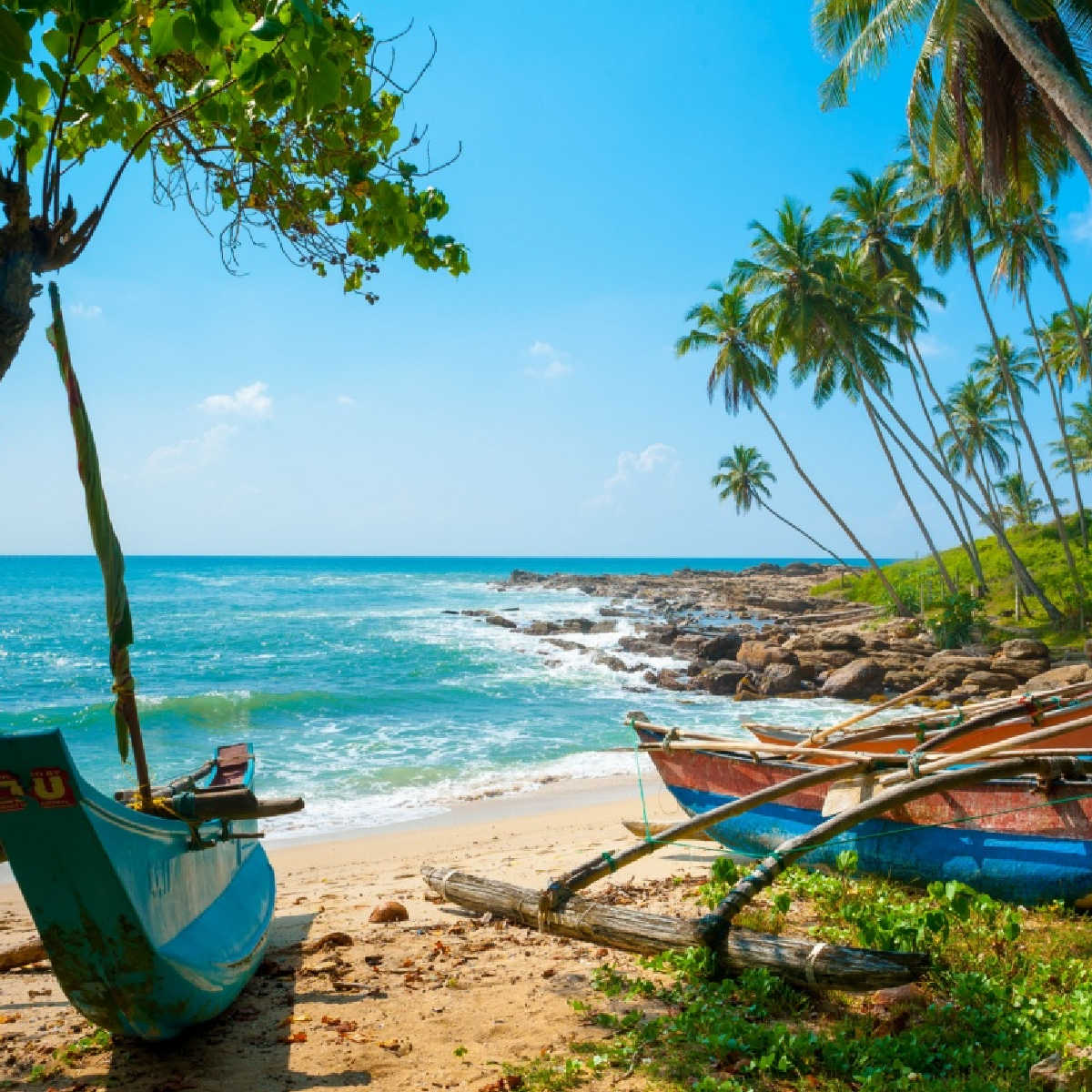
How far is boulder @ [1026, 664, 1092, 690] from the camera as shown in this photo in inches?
632

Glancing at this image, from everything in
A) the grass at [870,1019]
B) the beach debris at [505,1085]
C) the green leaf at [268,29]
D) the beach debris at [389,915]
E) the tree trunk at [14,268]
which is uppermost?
the green leaf at [268,29]

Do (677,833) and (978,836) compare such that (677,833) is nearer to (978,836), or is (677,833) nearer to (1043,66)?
(978,836)

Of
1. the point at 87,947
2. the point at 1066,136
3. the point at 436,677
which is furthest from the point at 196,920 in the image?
the point at 436,677

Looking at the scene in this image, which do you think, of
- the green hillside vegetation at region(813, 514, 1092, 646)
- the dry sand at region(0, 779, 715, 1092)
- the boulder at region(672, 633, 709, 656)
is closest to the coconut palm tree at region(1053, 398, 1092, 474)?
the green hillside vegetation at region(813, 514, 1092, 646)

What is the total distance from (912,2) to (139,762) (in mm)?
14293

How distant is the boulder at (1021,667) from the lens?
18538 millimetres

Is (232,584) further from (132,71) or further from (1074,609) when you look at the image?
(132,71)

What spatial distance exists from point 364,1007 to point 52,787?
89.6 inches

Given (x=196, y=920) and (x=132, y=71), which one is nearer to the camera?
(x=132, y=71)

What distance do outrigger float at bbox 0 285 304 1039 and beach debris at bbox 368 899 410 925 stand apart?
1.82 meters

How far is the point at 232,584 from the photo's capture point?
7981cm

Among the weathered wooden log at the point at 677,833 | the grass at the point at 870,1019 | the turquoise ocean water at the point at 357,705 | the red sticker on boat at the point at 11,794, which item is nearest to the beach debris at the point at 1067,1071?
the grass at the point at 870,1019

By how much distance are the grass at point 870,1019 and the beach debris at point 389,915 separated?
2.22 m

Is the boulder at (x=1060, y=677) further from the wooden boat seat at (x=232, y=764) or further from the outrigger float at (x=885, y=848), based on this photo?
the wooden boat seat at (x=232, y=764)
